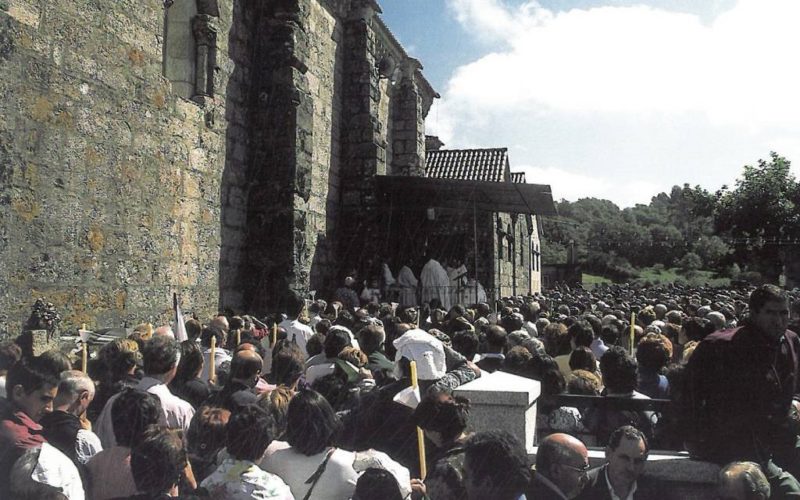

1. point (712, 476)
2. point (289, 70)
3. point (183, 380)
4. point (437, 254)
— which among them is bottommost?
point (712, 476)

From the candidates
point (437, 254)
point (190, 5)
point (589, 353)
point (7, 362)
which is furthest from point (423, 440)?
point (437, 254)

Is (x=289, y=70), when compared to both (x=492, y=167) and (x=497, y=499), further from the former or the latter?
(x=492, y=167)

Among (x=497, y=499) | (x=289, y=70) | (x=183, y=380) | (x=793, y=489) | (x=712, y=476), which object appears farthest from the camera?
(x=289, y=70)

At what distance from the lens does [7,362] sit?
496cm

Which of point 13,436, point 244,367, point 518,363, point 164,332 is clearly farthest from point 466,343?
Result: point 13,436

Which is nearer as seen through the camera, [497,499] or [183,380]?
[497,499]

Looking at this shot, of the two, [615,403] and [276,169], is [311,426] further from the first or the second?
[276,169]

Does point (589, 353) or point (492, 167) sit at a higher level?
point (492, 167)

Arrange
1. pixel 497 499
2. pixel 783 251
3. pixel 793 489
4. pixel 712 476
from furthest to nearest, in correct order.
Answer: pixel 783 251 → pixel 712 476 → pixel 793 489 → pixel 497 499

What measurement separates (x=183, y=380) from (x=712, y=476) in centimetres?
347

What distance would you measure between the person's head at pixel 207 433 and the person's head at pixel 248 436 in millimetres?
582

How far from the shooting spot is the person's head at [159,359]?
14.2 feet

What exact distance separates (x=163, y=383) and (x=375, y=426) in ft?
4.68

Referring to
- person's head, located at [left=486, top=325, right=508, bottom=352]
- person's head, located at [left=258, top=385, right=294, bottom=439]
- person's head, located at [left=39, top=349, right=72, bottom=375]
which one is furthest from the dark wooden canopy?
person's head, located at [left=39, top=349, right=72, bottom=375]
